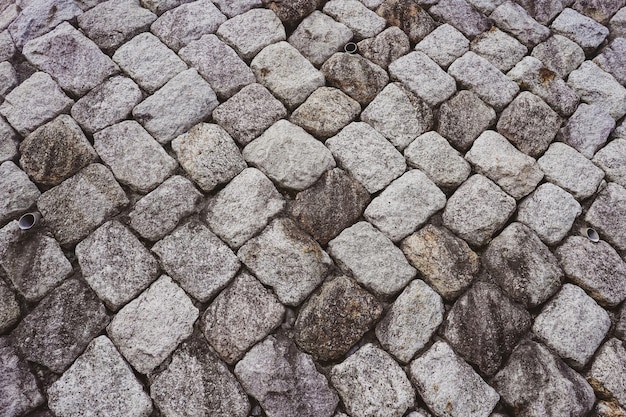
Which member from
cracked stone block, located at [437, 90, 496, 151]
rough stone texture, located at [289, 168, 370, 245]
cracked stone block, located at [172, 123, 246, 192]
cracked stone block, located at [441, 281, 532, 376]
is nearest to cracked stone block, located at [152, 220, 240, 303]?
cracked stone block, located at [172, 123, 246, 192]

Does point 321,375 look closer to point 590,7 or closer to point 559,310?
point 559,310

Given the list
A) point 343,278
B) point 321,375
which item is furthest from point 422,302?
point 321,375

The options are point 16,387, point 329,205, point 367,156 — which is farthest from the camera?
point 367,156

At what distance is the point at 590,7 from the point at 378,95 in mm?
1468

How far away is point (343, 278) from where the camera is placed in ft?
5.68

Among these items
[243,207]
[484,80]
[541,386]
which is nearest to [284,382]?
[243,207]

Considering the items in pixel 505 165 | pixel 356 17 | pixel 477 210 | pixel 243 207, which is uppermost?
pixel 356 17

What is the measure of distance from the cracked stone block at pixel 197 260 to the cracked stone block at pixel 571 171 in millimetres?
1401

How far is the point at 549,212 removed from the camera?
6.35ft

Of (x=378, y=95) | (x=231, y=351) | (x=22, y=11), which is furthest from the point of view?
(x=22, y=11)

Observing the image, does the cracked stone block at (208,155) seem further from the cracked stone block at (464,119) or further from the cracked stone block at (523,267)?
the cracked stone block at (523,267)

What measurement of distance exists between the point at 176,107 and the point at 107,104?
0.29 m

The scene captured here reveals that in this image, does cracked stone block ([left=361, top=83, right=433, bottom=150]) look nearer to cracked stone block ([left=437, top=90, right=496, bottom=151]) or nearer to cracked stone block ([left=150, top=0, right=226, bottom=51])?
cracked stone block ([left=437, top=90, right=496, bottom=151])

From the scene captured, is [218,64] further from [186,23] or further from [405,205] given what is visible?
[405,205]
